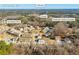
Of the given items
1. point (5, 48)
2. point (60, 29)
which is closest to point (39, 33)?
point (60, 29)

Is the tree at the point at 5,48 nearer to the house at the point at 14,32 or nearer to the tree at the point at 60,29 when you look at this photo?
the house at the point at 14,32

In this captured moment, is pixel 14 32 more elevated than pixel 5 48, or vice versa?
pixel 14 32

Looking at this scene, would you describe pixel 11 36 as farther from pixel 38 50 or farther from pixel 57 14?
pixel 57 14

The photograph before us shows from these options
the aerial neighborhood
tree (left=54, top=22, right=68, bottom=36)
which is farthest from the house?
tree (left=54, top=22, right=68, bottom=36)

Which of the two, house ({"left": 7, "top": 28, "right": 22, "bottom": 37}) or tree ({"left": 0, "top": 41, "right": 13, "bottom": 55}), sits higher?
house ({"left": 7, "top": 28, "right": 22, "bottom": 37})

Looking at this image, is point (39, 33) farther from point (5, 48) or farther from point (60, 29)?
point (5, 48)

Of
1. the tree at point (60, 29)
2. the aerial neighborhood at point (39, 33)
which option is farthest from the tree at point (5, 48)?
the tree at point (60, 29)

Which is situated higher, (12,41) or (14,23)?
(14,23)

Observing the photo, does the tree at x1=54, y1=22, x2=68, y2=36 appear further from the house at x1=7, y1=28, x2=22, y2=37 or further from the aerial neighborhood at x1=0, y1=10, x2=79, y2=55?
the house at x1=7, y1=28, x2=22, y2=37

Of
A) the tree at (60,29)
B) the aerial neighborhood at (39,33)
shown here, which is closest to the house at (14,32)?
the aerial neighborhood at (39,33)

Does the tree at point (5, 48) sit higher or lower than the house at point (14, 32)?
lower

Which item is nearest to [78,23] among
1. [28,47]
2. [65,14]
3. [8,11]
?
[65,14]
